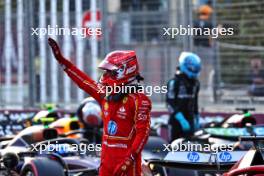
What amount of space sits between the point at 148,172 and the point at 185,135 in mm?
4237

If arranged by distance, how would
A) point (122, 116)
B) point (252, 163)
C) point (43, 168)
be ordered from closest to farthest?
point (252, 163) → point (122, 116) → point (43, 168)

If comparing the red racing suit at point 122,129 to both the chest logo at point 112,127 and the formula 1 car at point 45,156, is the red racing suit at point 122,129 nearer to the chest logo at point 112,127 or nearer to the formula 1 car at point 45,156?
the chest logo at point 112,127

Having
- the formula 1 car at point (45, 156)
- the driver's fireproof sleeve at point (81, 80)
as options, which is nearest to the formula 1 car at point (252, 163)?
the driver's fireproof sleeve at point (81, 80)

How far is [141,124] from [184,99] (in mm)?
5090

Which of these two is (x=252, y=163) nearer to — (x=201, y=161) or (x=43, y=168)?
(x=201, y=161)

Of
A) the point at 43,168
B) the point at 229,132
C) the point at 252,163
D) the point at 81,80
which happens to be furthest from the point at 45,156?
the point at 252,163

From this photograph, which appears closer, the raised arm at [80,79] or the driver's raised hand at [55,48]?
the driver's raised hand at [55,48]

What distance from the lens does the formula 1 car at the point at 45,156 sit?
30.9ft

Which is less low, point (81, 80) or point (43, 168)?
point (81, 80)

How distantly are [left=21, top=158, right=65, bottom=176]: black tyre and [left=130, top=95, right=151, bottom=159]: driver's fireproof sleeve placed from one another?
2073mm

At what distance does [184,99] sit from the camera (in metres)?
12.5

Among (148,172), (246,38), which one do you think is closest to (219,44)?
(246,38)

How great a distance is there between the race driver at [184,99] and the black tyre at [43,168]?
317 cm

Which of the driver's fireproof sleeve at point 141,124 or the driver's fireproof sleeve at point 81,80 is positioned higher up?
the driver's fireproof sleeve at point 81,80
